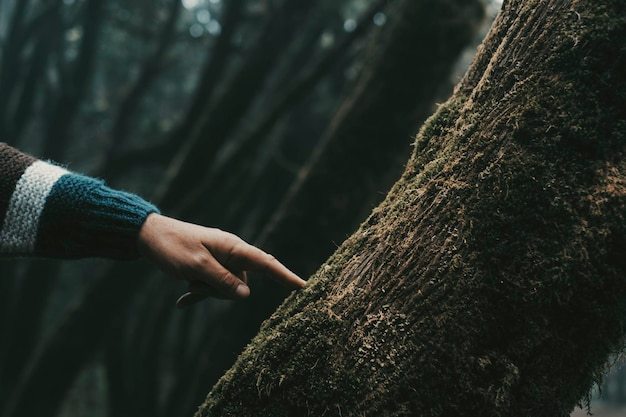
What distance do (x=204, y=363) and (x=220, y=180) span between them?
5.63 feet

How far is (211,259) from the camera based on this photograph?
Result: 1435 mm

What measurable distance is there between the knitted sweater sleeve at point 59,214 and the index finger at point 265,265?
293 millimetres

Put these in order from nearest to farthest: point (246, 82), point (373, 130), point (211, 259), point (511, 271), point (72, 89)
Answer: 1. point (511, 271)
2. point (211, 259)
3. point (373, 130)
4. point (246, 82)
5. point (72, 89)

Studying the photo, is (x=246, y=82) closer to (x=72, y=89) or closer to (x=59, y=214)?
(x=72, y=89)

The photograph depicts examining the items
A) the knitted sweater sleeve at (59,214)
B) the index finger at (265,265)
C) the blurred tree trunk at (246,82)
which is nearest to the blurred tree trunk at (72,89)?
the blurred tree trunk at (246,82)

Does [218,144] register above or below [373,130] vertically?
below

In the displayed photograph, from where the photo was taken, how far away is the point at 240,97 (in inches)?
202

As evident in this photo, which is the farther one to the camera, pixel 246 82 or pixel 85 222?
pixel 246 82

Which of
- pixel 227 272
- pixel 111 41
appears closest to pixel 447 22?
pixel 227 272

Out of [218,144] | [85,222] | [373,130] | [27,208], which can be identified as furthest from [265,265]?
[218,144]

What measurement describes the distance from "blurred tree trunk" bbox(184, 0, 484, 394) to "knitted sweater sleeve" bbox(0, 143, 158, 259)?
8.20 ft

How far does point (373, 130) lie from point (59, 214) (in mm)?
2714

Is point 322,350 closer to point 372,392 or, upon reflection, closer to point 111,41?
point 372,392

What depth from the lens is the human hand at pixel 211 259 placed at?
4.68 ft
